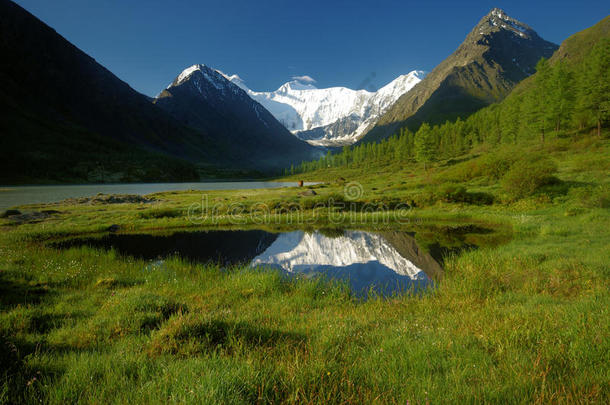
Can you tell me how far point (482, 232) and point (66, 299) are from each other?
30715mm

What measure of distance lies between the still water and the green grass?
2645 millimetres

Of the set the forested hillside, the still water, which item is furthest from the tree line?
the still water

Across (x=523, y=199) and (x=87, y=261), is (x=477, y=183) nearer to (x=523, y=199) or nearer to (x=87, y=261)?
(x=523, y=199)

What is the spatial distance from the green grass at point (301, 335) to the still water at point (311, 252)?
2.65 metres

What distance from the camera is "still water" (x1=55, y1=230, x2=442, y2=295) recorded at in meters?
15.4

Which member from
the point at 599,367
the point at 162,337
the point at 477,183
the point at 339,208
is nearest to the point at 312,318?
the point at 162,337

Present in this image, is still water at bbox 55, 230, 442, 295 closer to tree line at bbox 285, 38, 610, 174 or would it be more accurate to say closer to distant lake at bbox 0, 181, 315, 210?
distant lake at bbox 0, 181, 315, 210

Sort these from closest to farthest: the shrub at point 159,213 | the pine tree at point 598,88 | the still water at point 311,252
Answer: the still water at point 311,252 < the shrub at point 159,213 < the pine tree at point 598,88

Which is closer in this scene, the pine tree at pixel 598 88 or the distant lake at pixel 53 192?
the pine tree at pixel 598 88

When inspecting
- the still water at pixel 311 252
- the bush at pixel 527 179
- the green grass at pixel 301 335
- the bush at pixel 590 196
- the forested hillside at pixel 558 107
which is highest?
the forested hillside at pixel 558 107

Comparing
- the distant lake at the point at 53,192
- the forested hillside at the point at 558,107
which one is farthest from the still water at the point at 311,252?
the forested hillside at the point at 558,107

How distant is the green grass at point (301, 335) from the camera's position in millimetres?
3977

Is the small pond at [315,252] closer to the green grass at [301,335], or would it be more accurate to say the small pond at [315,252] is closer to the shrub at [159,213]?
the green grass at [301,335]

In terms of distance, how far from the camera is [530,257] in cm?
1412
